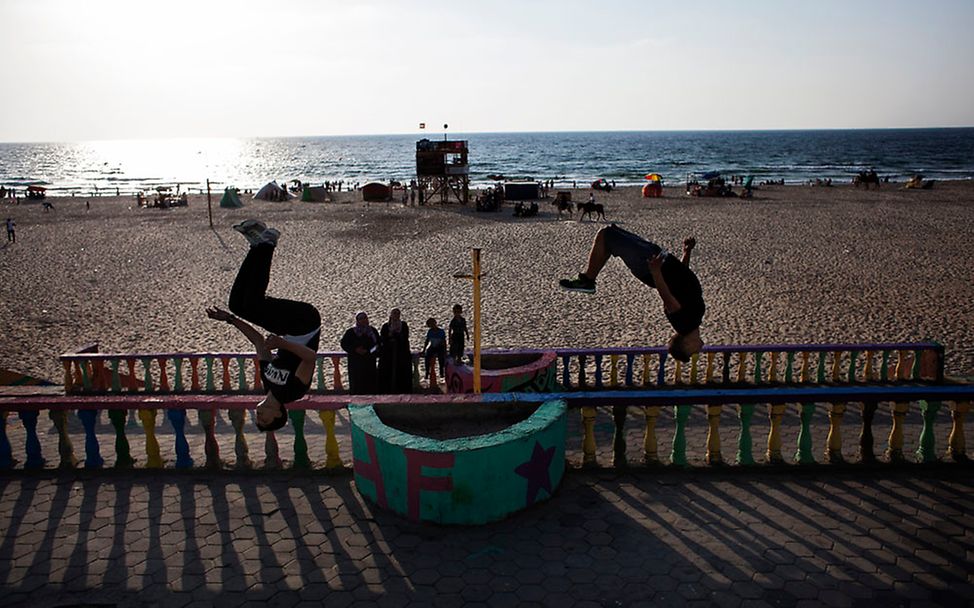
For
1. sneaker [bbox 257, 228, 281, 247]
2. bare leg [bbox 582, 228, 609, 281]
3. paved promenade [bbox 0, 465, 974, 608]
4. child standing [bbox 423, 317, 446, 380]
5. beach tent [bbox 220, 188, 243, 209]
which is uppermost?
beach tent [bbox 220, 188, 243, 209]

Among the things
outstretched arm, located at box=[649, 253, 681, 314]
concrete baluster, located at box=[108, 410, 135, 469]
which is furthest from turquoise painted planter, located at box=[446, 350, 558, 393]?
outstretched arm, located at box=[649, 253, 681, 314]

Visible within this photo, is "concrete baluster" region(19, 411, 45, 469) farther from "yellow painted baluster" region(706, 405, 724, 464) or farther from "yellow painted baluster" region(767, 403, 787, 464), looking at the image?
"yellow painted baluster" region(767, 403, 787, 464)

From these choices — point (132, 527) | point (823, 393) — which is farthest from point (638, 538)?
point (132, 527)

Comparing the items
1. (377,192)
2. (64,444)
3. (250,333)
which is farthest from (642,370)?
(377,192)

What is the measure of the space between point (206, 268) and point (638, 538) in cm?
2165

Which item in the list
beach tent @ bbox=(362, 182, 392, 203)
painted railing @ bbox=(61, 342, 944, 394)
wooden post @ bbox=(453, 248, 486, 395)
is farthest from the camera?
beach tent @ bbox=(362, 182, 392, 203)

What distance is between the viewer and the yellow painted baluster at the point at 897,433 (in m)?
6.67

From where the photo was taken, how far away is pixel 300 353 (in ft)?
14.7

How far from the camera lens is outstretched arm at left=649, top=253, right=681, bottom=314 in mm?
4199

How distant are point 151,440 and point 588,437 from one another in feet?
15.3

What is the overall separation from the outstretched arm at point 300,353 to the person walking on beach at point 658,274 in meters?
1.92

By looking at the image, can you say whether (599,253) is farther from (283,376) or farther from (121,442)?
(121,442)

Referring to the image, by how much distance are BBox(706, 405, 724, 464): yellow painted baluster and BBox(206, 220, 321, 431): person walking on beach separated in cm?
425

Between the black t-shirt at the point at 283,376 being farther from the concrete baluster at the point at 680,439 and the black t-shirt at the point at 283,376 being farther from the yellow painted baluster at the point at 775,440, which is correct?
the yellow painted baluster at the point at 775,440
